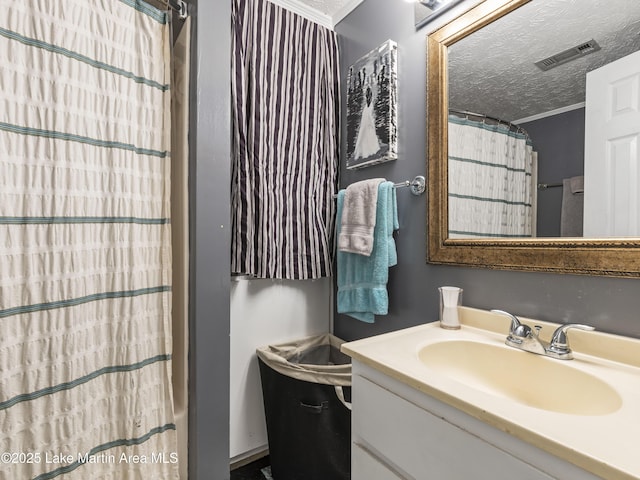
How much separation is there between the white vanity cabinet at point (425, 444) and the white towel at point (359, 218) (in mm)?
586

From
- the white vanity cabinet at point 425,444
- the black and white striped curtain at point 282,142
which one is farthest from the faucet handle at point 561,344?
the black and white striped curtain at point 282,142

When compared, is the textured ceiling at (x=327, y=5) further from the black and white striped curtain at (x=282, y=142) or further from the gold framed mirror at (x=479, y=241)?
the gold framed mirror at (x=479, y=241)

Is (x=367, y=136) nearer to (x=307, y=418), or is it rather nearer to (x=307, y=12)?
(x=307, y=12)

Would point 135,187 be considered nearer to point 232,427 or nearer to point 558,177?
point 232,427

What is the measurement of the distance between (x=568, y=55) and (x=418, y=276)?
83 centimetres

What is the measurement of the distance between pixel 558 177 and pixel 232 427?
1599 millimetres

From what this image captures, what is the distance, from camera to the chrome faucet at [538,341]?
777 mm

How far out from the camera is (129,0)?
1023mm

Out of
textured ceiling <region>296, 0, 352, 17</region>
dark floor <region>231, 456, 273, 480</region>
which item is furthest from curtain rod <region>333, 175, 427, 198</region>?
dark floor <region>231, 456, 273, 480</region>

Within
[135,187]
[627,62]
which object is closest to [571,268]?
[627,62]

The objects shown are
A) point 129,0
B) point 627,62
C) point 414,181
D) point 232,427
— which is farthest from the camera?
point 232,427

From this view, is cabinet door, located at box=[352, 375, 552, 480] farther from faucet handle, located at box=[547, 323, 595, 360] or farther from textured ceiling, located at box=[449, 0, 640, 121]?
textured ceiling, located at box=[449, 0, 640, 121]

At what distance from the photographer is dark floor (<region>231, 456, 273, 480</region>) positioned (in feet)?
4.59

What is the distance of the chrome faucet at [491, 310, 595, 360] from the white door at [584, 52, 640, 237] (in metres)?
0.27
